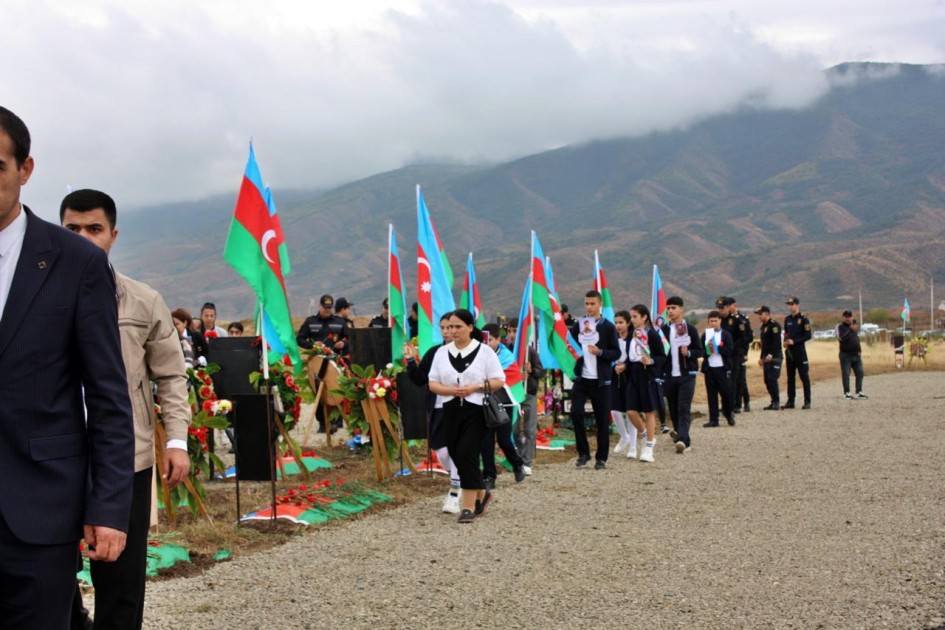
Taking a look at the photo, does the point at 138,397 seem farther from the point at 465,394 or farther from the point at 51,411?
the point at 465,394

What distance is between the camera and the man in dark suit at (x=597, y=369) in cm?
1198

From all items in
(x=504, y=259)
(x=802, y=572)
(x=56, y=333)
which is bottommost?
(x=802, y=572)

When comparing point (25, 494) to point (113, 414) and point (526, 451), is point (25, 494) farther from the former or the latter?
point (526, 451)

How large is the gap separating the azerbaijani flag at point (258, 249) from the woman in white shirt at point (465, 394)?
55.3 inches

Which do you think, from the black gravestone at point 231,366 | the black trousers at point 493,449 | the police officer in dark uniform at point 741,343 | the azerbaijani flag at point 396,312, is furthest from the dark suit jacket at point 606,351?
the police officer in dark uniform at point 741,343

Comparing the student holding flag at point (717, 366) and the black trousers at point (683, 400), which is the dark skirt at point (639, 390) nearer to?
the black trousers at point (683, 400)

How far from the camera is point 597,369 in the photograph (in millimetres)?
11984

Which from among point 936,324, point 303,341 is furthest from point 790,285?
point 303,341

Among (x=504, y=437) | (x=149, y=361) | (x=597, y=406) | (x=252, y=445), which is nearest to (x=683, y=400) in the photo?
(x=597, y=406)

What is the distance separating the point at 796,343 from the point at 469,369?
482 inches

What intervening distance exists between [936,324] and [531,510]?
3448 inches

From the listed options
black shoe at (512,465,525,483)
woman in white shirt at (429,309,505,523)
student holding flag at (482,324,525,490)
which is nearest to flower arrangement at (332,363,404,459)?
student holding flag at (482,324,525,490)

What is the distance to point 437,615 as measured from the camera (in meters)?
5.83

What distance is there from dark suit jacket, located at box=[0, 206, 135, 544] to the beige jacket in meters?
1.20
